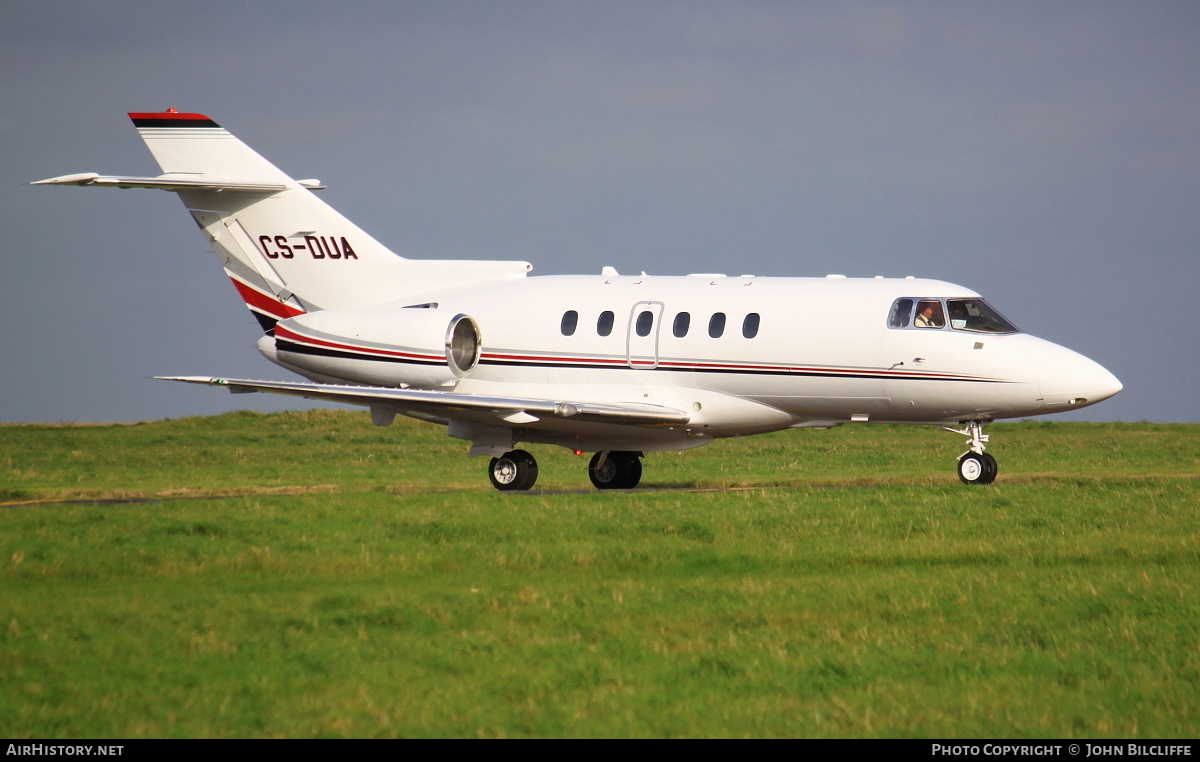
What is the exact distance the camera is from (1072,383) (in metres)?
21.8

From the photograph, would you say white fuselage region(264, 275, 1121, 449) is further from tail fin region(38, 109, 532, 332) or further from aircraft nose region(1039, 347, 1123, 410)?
tail fin region(38, 109, 532, 332)

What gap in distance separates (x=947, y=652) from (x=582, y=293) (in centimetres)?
1594

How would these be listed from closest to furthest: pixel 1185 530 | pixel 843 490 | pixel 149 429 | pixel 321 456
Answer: pixel 1185 530
pixel 843 490
pixel 321 456
pixel 149 429

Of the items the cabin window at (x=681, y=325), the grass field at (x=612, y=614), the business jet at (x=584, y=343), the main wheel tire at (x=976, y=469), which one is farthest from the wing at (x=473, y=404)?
the main wheel tire at (x=976, y=469)

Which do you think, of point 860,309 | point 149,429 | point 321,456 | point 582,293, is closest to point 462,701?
point 860,309

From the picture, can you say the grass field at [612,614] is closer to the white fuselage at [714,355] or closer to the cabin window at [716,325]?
the white fuselage at [714,355]

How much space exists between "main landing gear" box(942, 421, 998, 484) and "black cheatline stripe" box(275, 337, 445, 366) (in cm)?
926

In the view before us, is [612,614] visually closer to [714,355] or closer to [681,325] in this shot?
[714,355]

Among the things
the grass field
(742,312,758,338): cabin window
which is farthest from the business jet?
the grass field

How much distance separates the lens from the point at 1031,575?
45.0 feet

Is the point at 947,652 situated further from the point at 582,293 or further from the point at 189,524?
the point at 582,293

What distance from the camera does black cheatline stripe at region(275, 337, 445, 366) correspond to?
2536 cm

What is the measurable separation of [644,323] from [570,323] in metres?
1.47

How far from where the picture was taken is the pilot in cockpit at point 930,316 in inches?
894
